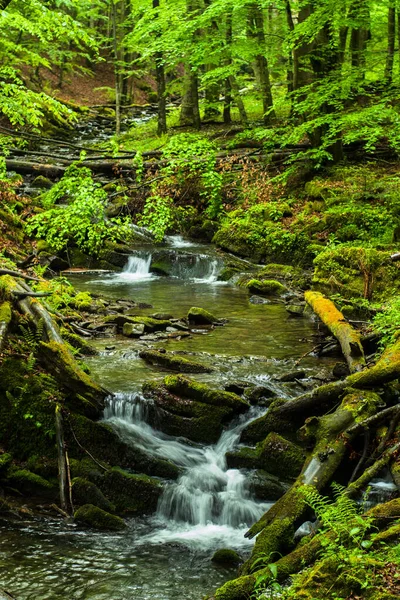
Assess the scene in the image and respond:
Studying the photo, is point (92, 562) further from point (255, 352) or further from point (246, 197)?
point (246, 197)

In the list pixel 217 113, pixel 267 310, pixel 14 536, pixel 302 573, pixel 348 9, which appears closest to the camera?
pixel 302 573

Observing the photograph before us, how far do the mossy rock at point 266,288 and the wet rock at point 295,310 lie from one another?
5.67ft

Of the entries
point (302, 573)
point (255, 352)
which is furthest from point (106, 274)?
point (302, 573)

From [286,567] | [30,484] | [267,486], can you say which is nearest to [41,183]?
Answer: [30,484]

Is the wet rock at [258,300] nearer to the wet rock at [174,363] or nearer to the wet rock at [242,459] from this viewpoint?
the wet rock at [174,363]

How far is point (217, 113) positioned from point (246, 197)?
11011 mm

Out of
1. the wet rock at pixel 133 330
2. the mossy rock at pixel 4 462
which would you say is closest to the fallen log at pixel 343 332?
the wet rock at pixel 133 330

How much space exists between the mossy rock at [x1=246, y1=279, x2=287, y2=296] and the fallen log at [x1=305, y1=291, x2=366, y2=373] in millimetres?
2881

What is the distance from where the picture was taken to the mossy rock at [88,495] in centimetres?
615

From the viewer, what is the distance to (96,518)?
5.89 meters

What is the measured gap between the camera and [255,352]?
981 centimetres

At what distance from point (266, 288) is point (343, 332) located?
5.70m

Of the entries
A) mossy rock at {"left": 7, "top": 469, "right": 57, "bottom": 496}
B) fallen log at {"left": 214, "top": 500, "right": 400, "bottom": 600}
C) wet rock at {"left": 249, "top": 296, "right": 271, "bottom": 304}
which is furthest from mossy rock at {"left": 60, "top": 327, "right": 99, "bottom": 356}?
fallen log at {"left": 214, "top": 500, "right": 400, "bottom": 600}

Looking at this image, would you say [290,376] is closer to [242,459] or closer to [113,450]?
[242,459]
